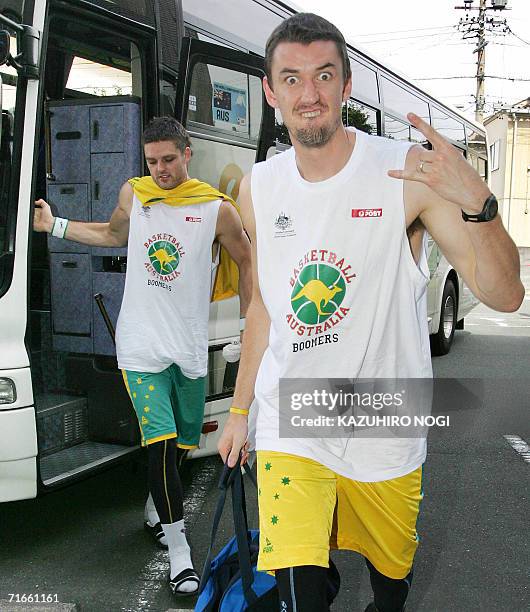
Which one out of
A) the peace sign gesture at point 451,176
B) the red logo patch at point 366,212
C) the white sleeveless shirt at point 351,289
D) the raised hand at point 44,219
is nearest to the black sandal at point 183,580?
the white sleeveless shirt at point 351,289

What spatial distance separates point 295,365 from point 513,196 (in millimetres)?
39803

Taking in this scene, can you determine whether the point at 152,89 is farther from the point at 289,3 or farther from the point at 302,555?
the point at 302,555

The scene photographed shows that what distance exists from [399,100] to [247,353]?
780 centimetres

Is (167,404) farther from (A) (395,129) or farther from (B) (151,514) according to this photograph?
(A) (395,129)

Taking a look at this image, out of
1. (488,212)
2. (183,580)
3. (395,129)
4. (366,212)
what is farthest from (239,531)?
(395,129)

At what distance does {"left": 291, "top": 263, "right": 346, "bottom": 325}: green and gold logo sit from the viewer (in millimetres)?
2576

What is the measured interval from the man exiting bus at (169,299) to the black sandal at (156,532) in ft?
0.85

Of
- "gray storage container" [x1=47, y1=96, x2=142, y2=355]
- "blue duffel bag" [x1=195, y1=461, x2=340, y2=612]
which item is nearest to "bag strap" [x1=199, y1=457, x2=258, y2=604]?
"blue duffel bag" [x1=195, y1=461, x2=340, y2=612]

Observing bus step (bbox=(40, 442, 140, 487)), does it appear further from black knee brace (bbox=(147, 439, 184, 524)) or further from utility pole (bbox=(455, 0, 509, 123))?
utility pole (bbox=(455, 0, 509, 123))

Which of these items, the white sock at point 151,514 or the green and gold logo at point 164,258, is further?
the white sock at point 151,514

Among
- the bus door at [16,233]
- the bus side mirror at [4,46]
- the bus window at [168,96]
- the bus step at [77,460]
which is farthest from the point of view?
the bus window at [168,96]

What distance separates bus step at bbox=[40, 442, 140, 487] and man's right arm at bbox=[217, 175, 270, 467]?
168 centimetres

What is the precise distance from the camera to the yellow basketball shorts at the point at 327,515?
98.3 inches

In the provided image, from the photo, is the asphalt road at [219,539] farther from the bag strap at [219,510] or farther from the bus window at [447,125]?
the bus window at [447,125]
